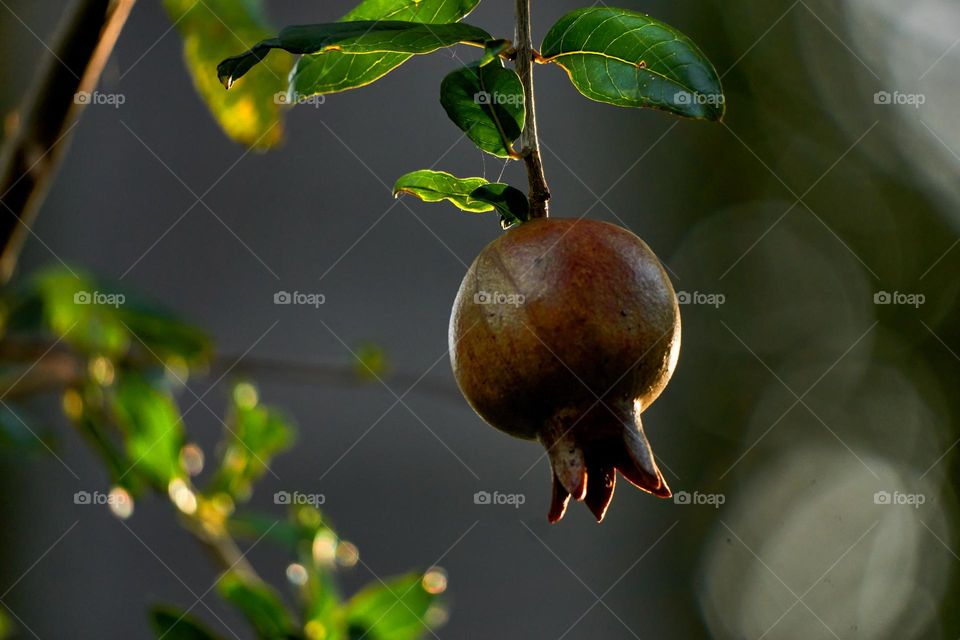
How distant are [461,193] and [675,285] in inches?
154

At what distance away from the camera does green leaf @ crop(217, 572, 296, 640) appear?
36.4 inches

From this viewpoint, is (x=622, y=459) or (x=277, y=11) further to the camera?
(x=277, y=11)

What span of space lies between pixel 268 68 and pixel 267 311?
82.4 inches

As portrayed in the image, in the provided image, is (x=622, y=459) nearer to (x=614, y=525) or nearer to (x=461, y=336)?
(x=461, y=336)

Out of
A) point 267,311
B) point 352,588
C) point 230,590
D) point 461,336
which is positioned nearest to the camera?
point 461,336

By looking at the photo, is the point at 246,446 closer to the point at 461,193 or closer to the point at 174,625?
the point at 174,625

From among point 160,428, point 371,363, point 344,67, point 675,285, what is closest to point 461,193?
point 344,67

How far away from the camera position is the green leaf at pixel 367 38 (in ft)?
1.93

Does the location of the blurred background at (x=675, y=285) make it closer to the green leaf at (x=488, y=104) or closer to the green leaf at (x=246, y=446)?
the green leaf at (x=246, y=446)

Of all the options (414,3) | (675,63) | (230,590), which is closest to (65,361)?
(230,590)

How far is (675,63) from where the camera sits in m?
0.65

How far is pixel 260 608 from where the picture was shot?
3.07ft

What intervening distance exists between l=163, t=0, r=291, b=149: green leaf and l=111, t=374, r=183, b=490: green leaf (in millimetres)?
384

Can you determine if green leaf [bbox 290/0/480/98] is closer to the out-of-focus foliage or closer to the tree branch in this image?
the tree branch
